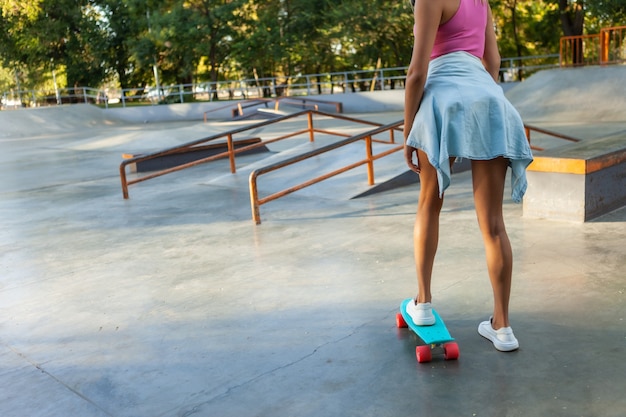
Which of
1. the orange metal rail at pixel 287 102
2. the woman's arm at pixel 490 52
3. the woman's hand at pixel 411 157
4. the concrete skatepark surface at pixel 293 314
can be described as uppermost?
the woman's arm at pixel 490 52

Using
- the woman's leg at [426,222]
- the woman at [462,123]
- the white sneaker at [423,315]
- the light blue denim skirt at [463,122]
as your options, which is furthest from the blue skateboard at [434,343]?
the light blue denim skirt at [463,122]

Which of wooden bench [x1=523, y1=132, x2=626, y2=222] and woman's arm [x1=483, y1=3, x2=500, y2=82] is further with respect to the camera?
wooden bench [x1=523, y1=132, x2=626, y2=222]

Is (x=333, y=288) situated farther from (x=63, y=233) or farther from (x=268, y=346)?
(x=63, y=233)

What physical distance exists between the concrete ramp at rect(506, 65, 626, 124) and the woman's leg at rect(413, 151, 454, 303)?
1500 centimetres

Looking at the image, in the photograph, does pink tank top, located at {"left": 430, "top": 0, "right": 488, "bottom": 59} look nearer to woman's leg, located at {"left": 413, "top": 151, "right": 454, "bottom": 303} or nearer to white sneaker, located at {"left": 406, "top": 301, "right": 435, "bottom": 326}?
woman's leg, located at {"left": 413, "top": 151, "right": 454, "bottom": 303}

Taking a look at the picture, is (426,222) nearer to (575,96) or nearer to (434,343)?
(434,343)

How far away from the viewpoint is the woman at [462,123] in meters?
2.85

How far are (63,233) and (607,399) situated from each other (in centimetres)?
579

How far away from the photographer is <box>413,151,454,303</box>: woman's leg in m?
3.02

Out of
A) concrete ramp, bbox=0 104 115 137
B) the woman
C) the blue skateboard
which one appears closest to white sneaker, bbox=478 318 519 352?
the woman

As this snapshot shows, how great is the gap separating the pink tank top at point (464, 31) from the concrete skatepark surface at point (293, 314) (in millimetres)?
1499

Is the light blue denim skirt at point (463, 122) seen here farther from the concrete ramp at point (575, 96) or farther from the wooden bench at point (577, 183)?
the concrete ramp at point (575, 96)

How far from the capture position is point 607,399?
266cm

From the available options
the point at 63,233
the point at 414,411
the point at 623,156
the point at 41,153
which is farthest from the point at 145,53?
the point at 414,411
